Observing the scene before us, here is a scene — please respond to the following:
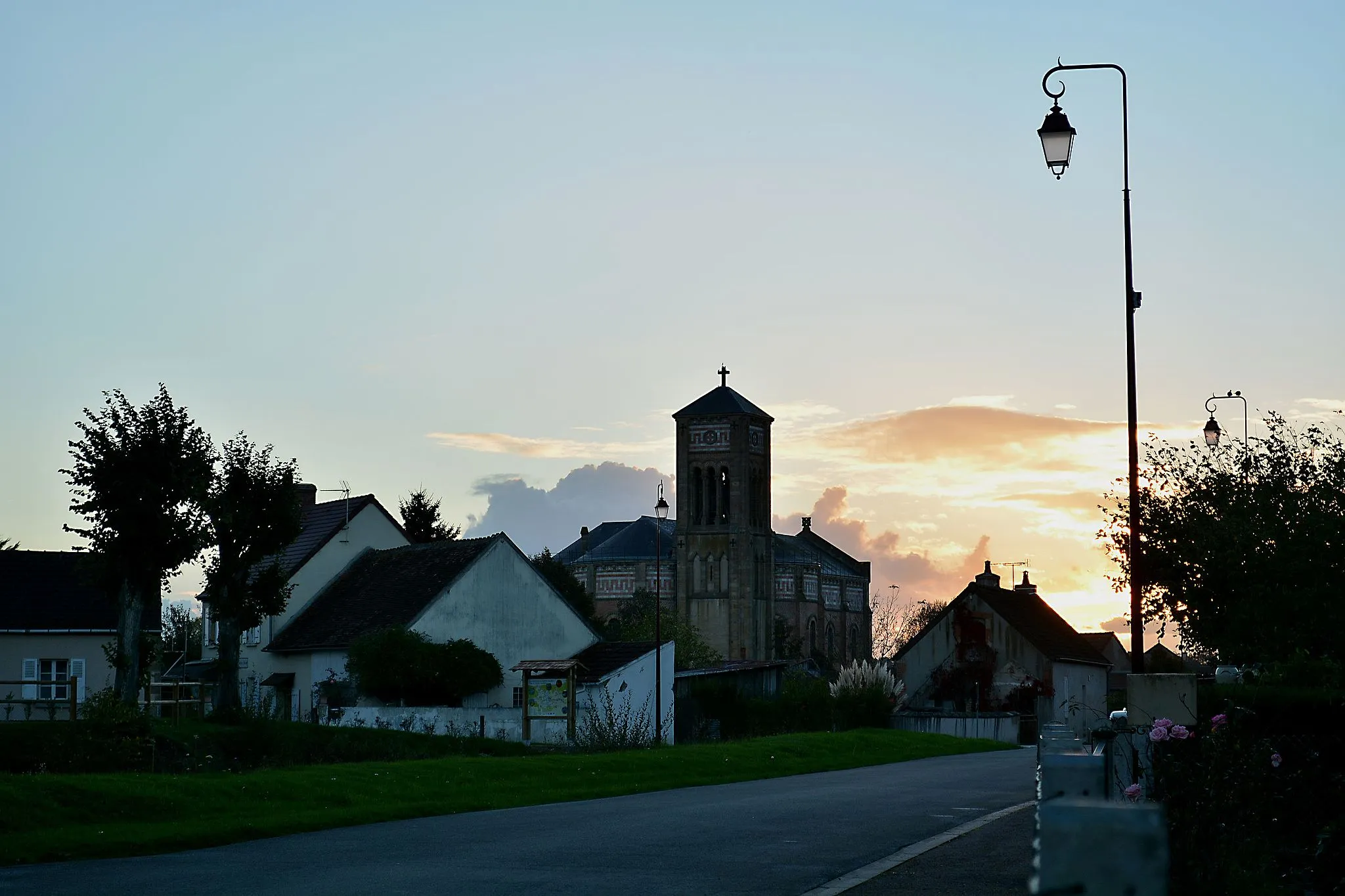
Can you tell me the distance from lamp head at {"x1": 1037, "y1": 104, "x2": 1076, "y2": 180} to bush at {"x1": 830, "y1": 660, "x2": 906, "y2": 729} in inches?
1289

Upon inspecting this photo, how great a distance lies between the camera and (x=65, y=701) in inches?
1657

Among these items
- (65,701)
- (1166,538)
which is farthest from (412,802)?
(65,701)

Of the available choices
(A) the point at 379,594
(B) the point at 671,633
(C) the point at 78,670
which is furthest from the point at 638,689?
(B) the point at 671,633

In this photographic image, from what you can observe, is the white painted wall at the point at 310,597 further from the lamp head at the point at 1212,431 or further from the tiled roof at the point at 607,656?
the lamp head at the point at 1212,431

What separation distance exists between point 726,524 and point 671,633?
27.2m

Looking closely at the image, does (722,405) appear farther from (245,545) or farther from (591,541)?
(245,545)

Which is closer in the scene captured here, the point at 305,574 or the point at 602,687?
the point at 602,687

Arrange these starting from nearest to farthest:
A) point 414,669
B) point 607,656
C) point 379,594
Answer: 1. point 414,669
2. point 607,656
3. point 379,594

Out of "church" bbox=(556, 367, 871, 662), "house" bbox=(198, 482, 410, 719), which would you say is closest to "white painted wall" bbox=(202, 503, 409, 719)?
"house" bbox=(198, 482, 410, 719)

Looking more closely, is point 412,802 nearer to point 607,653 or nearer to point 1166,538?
point 1166,538

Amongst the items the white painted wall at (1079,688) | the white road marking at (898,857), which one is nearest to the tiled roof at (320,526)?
the white painted wall at (1079,688)

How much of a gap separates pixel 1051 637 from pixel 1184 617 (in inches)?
1432

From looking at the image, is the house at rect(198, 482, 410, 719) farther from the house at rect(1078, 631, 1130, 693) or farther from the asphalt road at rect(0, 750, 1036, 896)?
the house at rect(1078, 631, 1130, 693)

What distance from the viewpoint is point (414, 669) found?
48.6 m
